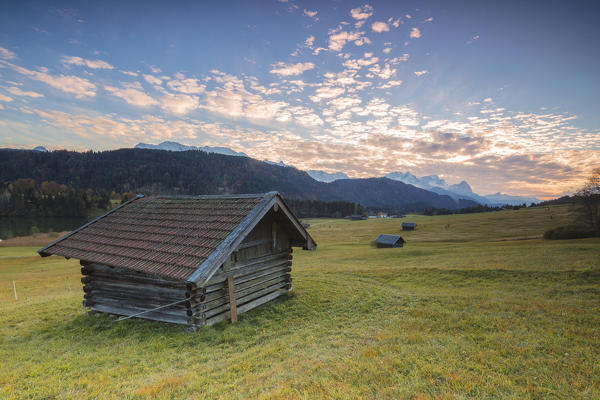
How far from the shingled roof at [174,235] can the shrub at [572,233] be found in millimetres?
53212

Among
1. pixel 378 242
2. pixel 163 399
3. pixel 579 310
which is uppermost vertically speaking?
pixel 163 399

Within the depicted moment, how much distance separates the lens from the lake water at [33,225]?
80.3m

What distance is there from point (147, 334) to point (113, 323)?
8.22ft

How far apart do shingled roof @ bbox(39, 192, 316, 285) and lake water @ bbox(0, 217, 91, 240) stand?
9358 centimetres

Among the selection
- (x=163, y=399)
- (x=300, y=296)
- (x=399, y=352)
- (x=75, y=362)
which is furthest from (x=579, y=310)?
(x=75, y=362)

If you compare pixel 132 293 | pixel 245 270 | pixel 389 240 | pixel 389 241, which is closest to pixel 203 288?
pixel 245 270

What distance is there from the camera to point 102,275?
38.9 ft

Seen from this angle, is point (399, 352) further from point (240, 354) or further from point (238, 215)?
point (238, 215)

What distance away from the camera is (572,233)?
44.1m

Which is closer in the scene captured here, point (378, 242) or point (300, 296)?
point (300, 296)

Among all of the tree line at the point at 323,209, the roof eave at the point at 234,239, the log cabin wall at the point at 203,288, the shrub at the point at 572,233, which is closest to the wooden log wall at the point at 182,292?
the log cabin wall at the point at 203,288

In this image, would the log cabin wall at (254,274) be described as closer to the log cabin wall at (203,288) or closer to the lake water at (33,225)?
the log cabin wall at (203,288)

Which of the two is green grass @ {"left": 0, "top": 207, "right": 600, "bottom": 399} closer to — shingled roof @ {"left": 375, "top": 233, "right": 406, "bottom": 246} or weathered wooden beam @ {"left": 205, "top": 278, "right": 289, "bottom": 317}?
weathered wooden beam @ {"left": 205, "top": 278, "right": 289, "bottom": 317}

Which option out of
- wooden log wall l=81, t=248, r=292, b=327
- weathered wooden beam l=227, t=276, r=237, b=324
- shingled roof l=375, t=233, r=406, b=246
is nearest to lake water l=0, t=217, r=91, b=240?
wooden log wall l=81, t=248, r=292, b=327
